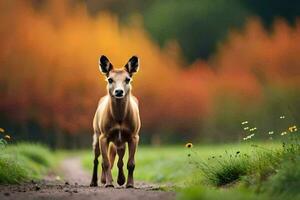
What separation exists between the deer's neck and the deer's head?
154mm

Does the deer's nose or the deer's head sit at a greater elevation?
the deer's head

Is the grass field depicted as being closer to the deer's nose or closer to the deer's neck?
the deer's neck

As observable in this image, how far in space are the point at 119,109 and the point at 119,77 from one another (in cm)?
70

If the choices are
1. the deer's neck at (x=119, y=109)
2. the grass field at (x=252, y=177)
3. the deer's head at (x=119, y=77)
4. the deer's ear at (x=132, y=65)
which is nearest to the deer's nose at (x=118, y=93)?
the deer's head at (x=119, y=77)

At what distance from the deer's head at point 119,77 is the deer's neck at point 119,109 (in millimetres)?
154

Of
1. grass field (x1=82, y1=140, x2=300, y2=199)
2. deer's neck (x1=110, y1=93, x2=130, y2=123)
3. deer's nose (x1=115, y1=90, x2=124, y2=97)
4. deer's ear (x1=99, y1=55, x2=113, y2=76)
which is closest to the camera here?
grass field (x1=82, y1=140, x2=300, y2=199)

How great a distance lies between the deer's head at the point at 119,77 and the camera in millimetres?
14281

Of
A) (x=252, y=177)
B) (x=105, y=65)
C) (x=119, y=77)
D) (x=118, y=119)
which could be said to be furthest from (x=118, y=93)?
(x=252, y=177)

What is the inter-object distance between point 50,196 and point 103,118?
3.50m

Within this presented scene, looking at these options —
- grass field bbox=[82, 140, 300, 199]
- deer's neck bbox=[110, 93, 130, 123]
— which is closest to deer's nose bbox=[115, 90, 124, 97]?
deer's neck bbox=[110, 93, 130, 123]

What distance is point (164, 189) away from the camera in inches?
484

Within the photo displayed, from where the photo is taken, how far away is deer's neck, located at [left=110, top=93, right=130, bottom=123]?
47.9 feet

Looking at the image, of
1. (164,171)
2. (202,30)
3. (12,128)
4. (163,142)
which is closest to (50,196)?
(164,171)

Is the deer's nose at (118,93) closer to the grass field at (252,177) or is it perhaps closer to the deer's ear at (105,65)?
the deer's ear at (105,65)
